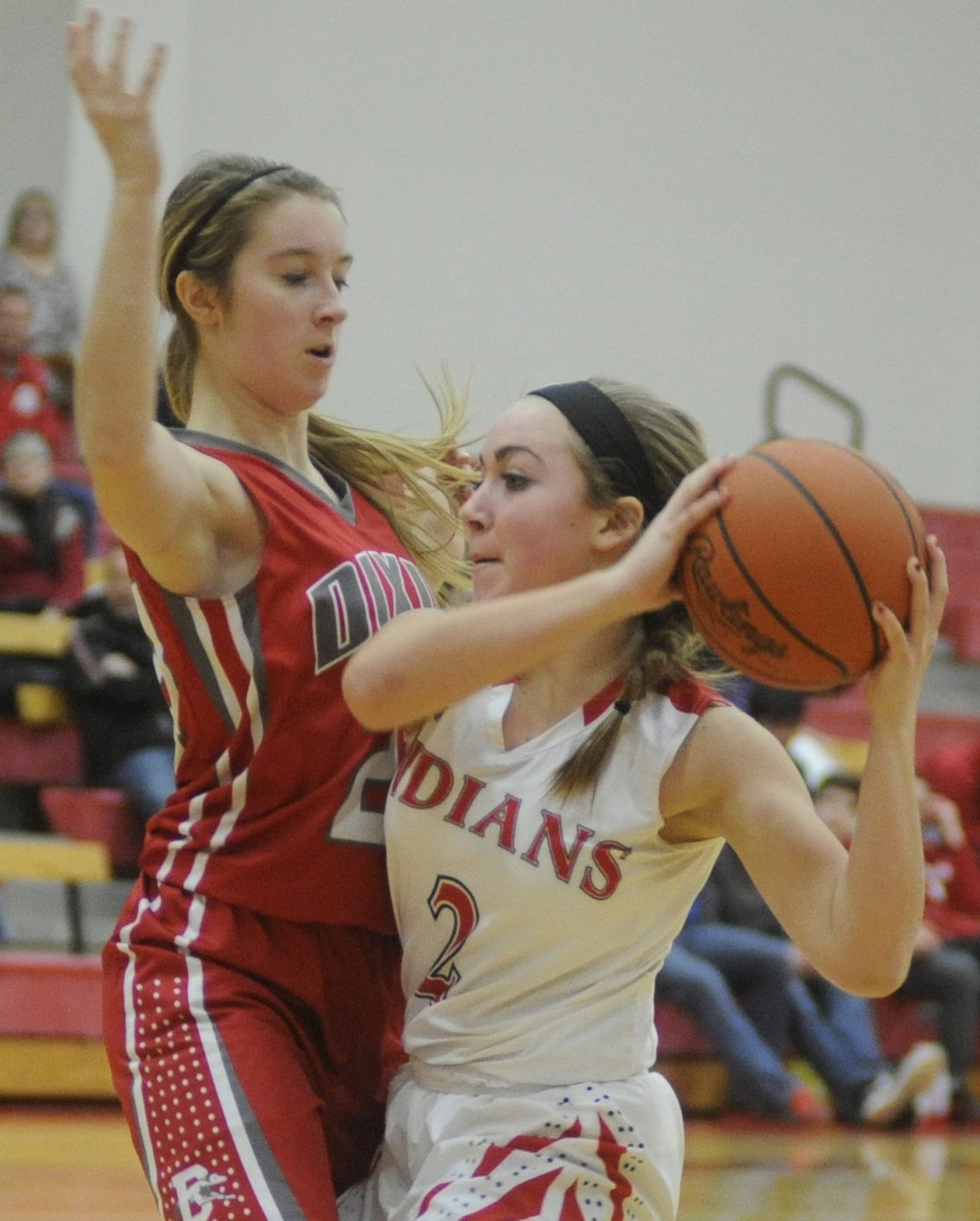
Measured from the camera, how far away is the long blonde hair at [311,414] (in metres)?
2.65

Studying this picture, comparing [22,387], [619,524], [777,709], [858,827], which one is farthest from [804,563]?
[22,387]

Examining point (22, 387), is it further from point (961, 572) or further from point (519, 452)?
point (519, 452)

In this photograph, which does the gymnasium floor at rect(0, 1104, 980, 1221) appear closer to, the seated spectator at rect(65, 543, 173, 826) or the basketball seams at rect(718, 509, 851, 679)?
the seated spectator at rect(65, 543, 173, 826)

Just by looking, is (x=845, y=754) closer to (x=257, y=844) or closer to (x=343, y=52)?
(x=343, y=52)

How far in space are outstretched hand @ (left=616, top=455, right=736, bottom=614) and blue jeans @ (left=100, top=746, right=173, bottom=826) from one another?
511 cm

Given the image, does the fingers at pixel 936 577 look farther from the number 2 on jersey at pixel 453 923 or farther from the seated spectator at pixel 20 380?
the seated spectator at pixel 20 380

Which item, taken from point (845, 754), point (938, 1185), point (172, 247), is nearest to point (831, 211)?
point (845, 754)

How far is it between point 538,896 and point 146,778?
488cm

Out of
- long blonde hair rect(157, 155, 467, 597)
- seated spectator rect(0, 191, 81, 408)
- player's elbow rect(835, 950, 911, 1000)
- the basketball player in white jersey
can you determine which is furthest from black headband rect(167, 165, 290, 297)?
seated spectator rect(0, 191, 81, 408)

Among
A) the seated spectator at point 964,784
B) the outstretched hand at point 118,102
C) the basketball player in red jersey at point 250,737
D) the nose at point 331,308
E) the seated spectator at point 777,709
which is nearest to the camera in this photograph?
the outstretched hand at point 118,102

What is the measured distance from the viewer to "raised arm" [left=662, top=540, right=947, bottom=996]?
2145mm

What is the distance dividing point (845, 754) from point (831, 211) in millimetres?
4733

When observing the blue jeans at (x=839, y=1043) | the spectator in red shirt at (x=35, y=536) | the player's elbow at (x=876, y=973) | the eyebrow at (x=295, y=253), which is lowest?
the blue jeans at (x=839, y=1043)

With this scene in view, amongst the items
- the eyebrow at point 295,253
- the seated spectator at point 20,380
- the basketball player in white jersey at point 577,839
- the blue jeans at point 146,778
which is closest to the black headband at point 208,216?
the eyebrow at point 295,253
